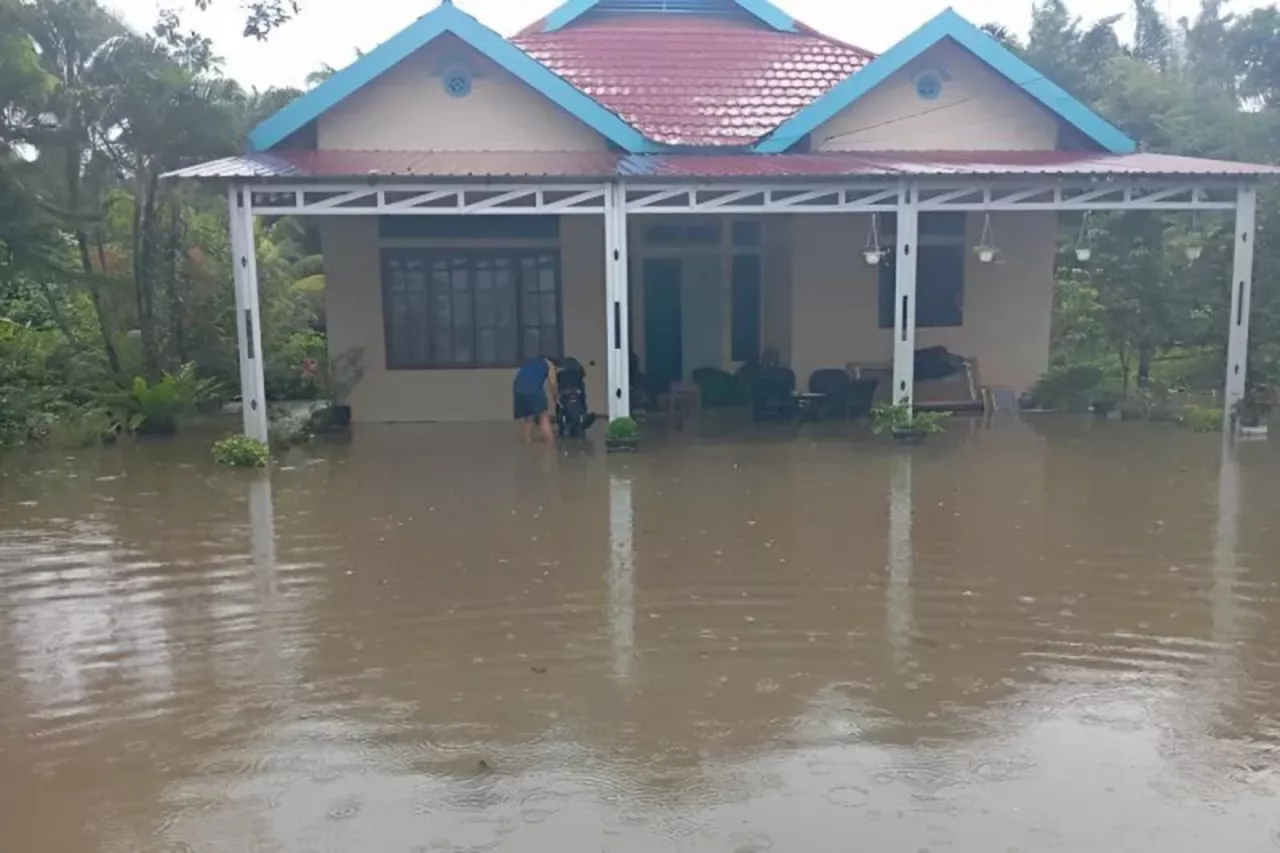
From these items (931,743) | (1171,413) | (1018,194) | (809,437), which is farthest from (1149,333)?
(931,743)

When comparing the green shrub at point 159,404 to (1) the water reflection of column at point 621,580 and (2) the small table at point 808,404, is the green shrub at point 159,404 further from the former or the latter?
(2) the small table at point 808,404

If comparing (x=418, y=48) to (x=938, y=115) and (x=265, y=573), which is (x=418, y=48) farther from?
(x=265, y=573)

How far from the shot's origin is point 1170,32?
99.7 feet

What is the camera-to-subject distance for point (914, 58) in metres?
14.8

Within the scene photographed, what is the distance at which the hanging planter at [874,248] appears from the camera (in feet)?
45.9

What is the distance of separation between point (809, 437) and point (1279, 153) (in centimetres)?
907

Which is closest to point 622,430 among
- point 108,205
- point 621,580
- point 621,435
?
point 621,435

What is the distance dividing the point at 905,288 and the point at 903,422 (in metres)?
1.46

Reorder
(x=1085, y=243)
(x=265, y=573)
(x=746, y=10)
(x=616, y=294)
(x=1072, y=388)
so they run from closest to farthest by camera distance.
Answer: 1. (x=265, y=573)
2. (x=616, y=294)
3. (x=1072, y=388)
4. (x=1085, y=243)
5. (x=746, y=10)

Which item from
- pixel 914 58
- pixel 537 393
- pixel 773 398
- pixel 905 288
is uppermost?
pixel 914 58

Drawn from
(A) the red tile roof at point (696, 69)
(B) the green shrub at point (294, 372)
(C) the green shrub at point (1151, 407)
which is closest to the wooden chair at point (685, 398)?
(A) the red tile roof at point (696, 69)

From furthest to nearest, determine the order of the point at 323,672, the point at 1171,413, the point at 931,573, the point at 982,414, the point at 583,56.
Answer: the point at 583,56, the point at 982,414, the point at 1171,413, the point at 931,573, the point at 323,672

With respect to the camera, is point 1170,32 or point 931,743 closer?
point 931,743

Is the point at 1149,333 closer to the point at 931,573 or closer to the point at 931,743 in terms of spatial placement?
the point at 931,573
